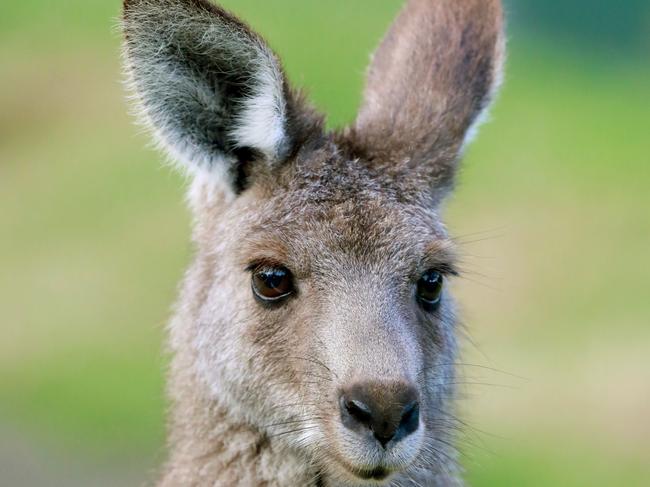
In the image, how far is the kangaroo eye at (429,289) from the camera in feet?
18.2

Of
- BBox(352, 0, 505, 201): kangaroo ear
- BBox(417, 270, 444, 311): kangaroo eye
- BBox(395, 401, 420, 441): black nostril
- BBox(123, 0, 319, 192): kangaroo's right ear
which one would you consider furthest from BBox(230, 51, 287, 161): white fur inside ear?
BBox(395, 401, 420, 441): black nostril

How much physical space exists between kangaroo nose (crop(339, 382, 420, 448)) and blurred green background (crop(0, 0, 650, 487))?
14.5ft

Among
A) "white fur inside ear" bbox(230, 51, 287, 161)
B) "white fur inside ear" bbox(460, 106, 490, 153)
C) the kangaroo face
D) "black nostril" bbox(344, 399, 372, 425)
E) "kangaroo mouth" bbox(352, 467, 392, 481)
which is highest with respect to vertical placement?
"white fur inside ear" bbox(460, 106, 490, 153)

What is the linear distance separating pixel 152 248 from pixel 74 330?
1.86 meters

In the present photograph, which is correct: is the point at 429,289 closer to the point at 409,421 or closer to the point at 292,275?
the point at 292,275

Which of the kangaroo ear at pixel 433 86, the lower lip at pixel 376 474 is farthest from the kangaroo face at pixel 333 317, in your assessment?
the kangaroo ear at pixel 433 86

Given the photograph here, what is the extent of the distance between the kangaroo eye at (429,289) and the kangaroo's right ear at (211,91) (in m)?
0.83

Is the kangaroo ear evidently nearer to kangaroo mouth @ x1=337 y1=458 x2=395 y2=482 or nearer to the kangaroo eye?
the kangaroo eye

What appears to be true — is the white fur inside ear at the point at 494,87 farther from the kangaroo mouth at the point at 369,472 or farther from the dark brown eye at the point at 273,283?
the kangaroo mouth at the point at 369,472

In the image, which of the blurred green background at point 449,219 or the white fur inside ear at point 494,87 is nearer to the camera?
the white fur inside ear at point 494,87

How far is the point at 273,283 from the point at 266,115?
0.74 metres

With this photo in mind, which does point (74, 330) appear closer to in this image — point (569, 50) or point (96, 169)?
point (96, 169)

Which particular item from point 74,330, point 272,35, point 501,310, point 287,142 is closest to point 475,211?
point 501,310

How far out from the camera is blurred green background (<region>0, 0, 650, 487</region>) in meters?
12.9
